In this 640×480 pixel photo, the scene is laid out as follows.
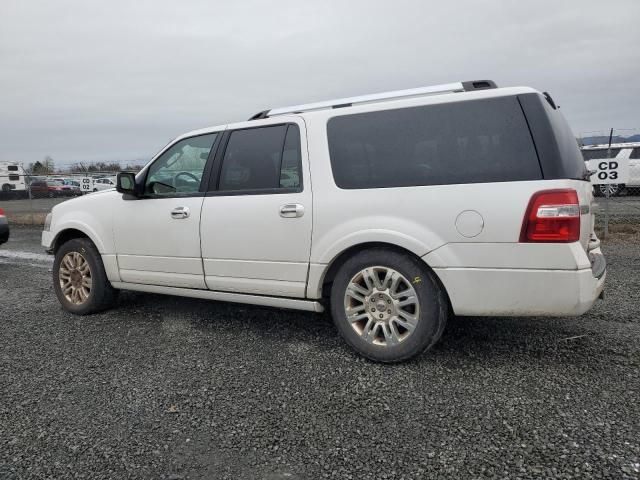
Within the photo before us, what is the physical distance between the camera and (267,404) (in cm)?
276

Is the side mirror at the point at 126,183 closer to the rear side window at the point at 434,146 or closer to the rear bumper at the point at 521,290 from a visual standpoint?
the rear side window at the point at 434,146

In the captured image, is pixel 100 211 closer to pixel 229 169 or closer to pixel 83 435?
pixel 229 169

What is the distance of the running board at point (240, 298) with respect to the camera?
3.55 meters

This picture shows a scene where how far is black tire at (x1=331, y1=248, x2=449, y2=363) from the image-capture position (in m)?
3.08

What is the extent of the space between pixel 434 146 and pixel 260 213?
1375mm

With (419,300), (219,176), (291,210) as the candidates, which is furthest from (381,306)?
(219,176)

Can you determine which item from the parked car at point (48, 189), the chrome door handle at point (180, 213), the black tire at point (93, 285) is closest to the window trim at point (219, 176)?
the chrome door handle at point (180, 213)

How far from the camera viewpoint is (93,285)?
4570mm

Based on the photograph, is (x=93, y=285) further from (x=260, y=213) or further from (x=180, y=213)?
(x=260, y=213)

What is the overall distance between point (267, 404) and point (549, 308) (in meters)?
1.78

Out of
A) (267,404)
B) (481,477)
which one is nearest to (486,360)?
(481,477)

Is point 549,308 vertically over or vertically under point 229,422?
over

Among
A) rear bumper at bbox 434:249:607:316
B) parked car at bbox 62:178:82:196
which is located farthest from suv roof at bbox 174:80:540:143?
parked car at bbox 62:178:82:196

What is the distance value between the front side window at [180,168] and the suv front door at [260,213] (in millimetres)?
217
